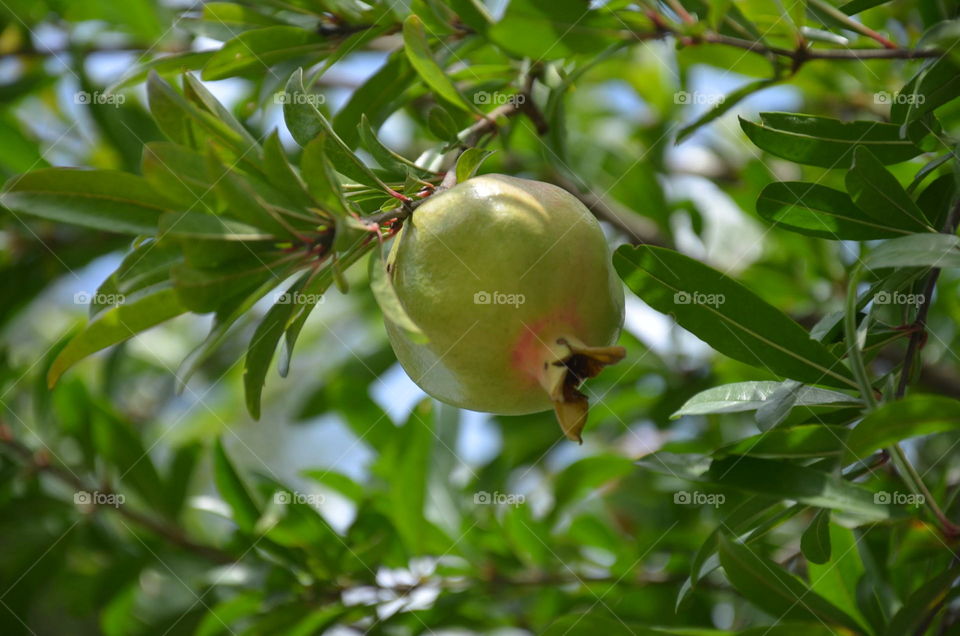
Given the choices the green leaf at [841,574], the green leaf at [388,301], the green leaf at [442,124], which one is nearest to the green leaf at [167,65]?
the green leaf at [442,124]

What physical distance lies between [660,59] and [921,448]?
49.6 inches

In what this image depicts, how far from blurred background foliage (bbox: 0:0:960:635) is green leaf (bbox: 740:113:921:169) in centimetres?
10

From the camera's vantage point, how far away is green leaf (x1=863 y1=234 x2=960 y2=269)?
2.48ft

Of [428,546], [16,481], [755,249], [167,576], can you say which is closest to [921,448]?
[755,249]

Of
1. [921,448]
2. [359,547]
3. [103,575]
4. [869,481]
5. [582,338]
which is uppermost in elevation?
[582,338]

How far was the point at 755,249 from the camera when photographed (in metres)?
2.24

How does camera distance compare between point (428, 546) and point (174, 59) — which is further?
point (428, 546)

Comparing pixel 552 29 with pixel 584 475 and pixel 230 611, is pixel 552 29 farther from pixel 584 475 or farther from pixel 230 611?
pixel 230 611

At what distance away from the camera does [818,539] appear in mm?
958

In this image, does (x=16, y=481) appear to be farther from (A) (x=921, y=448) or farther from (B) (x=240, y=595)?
(A) (x=921, y=448)

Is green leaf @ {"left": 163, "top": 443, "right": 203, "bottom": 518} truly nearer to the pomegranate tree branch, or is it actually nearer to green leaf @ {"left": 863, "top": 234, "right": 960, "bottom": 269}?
the pomegranate tree branch

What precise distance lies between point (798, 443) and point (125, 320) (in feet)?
2.15

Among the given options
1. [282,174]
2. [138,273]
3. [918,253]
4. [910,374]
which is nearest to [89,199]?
[138,273]

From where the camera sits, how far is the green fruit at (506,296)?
847 millimetres
